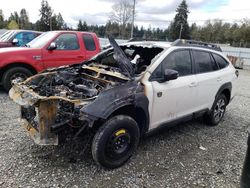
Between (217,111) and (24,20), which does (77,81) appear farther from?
(24,20)

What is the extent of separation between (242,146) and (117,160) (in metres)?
2.55

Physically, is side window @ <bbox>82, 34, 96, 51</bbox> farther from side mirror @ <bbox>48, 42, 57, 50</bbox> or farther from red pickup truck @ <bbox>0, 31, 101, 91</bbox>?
side mirror @ <bbox>48, 42, 57, 50</bbox>

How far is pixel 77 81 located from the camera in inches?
166

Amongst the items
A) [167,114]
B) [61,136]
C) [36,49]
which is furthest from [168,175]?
[36,49]

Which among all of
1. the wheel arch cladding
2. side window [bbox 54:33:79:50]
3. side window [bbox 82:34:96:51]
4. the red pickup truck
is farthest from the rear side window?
the wheel arch cladding

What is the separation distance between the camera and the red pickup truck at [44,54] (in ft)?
21.3

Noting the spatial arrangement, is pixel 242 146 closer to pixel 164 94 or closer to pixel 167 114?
pixel 167 114

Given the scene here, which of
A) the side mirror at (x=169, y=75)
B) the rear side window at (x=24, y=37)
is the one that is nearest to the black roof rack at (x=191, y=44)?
the side mirror at (x=169, y=75)

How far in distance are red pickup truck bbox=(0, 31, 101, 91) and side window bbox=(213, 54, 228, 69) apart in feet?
13.3

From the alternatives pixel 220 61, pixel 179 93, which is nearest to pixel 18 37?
pixel 220 61

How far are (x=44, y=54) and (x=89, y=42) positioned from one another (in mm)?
1606

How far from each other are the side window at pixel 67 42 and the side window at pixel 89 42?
304 millimetres

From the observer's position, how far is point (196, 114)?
461 centimetres

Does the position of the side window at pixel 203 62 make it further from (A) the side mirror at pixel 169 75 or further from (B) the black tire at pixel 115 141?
(B) the black tire at pixel 115 141
